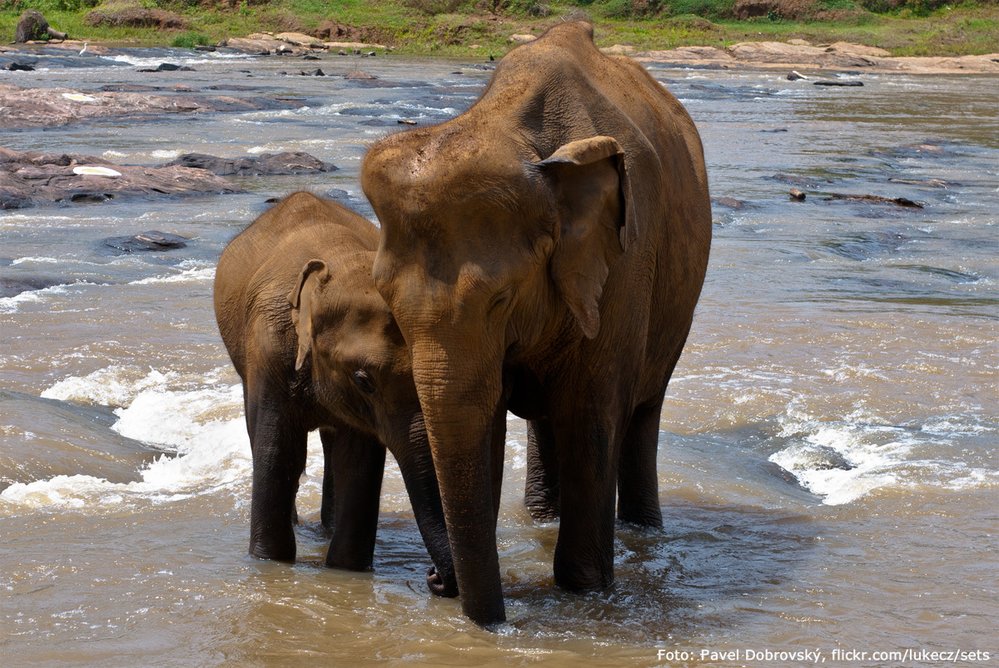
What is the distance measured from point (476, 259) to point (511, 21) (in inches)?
2555

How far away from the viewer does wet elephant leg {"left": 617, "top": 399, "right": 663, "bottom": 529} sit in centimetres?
709

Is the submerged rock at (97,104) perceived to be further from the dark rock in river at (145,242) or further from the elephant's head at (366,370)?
the elephant's head at (366,370)

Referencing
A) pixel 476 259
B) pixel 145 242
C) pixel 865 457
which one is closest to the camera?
pixel 476 259

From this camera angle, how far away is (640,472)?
709 cm

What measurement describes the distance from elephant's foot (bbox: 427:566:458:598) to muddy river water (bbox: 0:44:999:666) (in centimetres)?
7

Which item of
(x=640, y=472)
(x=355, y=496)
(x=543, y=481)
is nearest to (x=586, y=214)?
(x=355, y=496)

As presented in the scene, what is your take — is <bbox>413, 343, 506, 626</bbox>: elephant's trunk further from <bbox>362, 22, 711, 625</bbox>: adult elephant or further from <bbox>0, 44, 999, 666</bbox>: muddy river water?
<bbox>0, 44, 999, 666</bbox>: muddy river water

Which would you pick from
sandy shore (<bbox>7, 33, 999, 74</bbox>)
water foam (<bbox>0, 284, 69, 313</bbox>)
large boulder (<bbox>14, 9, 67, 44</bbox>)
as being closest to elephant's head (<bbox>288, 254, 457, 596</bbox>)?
water foam (<bbox>0, 284, 69, 313</bbox>)

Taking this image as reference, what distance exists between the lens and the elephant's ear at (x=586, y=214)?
15.6ft

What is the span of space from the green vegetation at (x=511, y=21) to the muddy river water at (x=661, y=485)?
155 ft

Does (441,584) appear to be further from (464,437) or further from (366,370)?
(464,437)

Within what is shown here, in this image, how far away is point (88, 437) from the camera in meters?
8.29

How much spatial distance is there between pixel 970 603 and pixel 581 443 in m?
1.81

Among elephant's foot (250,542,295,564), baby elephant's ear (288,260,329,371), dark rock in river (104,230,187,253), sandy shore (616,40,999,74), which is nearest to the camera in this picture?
baby elephant's ear (288,260,329,371)
